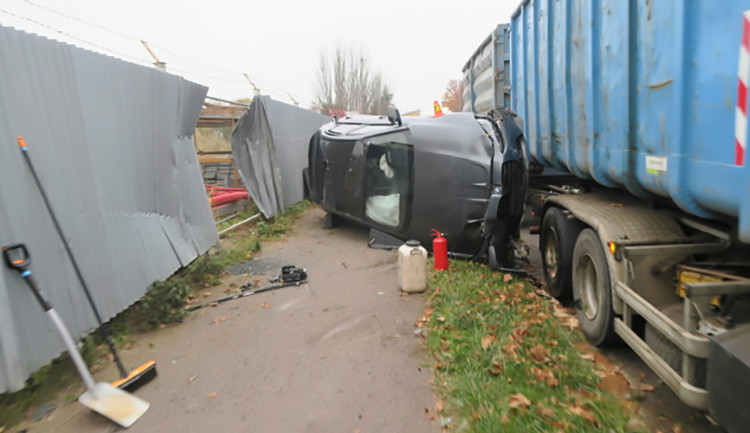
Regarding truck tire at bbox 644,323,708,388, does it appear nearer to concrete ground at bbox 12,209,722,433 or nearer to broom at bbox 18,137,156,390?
concrete ground at bbox 12,209,722,433

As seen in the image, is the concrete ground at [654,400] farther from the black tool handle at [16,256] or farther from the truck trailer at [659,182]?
the black tool handle at [16,256]

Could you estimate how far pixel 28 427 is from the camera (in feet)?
9.85

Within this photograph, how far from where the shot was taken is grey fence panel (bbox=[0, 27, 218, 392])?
312 cm

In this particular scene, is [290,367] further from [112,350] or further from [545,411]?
[545,411]

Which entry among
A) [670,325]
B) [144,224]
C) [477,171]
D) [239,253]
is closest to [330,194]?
[239,253]

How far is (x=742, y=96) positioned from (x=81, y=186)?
4.59 metres

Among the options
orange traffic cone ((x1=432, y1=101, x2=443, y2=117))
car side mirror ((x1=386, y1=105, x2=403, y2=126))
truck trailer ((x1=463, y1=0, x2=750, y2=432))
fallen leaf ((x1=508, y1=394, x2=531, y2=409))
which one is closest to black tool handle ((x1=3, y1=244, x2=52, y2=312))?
fallen leaf ((x1=508, y1=394, x2=531, y2=409))

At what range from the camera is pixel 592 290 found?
13.5ft

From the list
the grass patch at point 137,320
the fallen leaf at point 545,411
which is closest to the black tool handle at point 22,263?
the grass patch at point 137,320

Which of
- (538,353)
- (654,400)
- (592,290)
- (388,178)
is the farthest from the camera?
(388,178)

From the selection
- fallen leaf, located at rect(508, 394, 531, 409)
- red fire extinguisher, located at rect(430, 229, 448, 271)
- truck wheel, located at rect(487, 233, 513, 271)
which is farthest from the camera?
red fire extinguisher, located at rect(430, 229, 448, 271)

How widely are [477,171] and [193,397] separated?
14.2 feet

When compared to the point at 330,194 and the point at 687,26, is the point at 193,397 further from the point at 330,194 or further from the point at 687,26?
the point at 330,194

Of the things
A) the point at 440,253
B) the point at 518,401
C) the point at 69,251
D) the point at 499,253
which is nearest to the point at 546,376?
the point at 518,401
